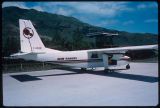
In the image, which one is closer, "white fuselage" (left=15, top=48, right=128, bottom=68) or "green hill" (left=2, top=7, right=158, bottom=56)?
"white fuselage" (left=15, top=48, right=128, bottom=68)

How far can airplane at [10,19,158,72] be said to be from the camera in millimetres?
16969

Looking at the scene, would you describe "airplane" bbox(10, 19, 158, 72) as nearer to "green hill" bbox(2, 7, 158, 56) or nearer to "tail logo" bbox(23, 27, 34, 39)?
"tail logo" bbox(23, 27, 34, 39)

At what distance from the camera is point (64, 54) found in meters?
19.0

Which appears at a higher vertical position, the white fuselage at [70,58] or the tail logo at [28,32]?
the tail logo at [28,32]

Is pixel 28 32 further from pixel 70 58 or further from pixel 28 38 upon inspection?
pixel 70 58

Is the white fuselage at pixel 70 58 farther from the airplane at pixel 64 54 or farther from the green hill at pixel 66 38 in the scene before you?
the green hill at pixel 66 38

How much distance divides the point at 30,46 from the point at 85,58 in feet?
17.8

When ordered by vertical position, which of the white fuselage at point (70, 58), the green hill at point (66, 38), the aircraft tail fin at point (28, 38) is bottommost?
the white fuselage at point (70, 58)

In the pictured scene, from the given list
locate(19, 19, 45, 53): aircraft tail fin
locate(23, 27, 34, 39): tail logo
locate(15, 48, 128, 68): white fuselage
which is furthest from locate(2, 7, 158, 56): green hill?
locate(15, 48, 128, 68): white fuselage

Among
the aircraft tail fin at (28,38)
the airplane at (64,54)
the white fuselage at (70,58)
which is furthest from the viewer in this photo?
the white fuselage at (70,58)

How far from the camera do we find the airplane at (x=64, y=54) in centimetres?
1697

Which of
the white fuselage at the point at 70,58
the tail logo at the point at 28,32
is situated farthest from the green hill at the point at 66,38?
the white fuselage at the point at 70,58

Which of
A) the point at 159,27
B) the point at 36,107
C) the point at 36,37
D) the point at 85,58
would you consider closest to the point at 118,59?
the point at 85,58

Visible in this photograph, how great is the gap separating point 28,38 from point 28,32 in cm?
50
